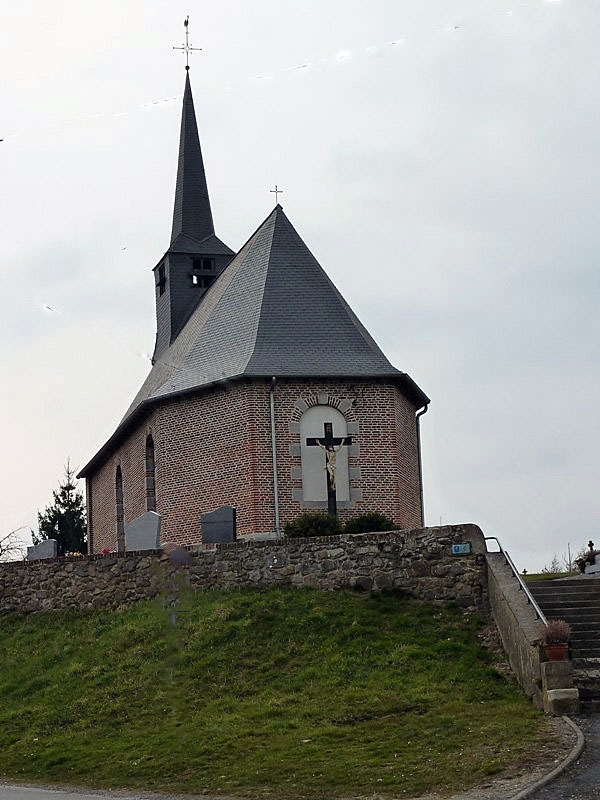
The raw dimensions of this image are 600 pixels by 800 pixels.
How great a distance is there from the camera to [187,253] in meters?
38.4

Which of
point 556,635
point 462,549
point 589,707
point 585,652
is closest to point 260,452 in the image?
point 462,549

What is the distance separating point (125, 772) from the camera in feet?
49.3

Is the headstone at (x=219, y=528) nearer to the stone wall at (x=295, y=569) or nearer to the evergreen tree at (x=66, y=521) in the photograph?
the stone wall at (x=295, y=569)

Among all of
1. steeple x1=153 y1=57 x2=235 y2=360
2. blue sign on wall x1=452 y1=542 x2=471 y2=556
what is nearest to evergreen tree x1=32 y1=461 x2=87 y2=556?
steeple x1=153 y1=57 x2=235 y2=360

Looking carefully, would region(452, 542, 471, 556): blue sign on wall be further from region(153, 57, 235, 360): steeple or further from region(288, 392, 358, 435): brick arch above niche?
region(153, 57, 235, 360): steeple

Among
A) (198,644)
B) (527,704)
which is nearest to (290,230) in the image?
(198,644)

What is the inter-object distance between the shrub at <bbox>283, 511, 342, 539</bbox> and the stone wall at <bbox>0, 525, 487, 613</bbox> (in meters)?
2.78

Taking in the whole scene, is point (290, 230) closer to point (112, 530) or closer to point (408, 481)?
point (408, 481)

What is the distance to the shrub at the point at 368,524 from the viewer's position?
2497cm

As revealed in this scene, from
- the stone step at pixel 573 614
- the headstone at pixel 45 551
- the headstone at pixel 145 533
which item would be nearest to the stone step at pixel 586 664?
the stone step at pixel 573 614

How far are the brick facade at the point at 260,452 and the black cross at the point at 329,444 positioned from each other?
0.23 metres

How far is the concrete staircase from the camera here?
16234 millimetres

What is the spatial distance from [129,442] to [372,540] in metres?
12.7

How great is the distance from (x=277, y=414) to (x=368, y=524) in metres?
3.43
